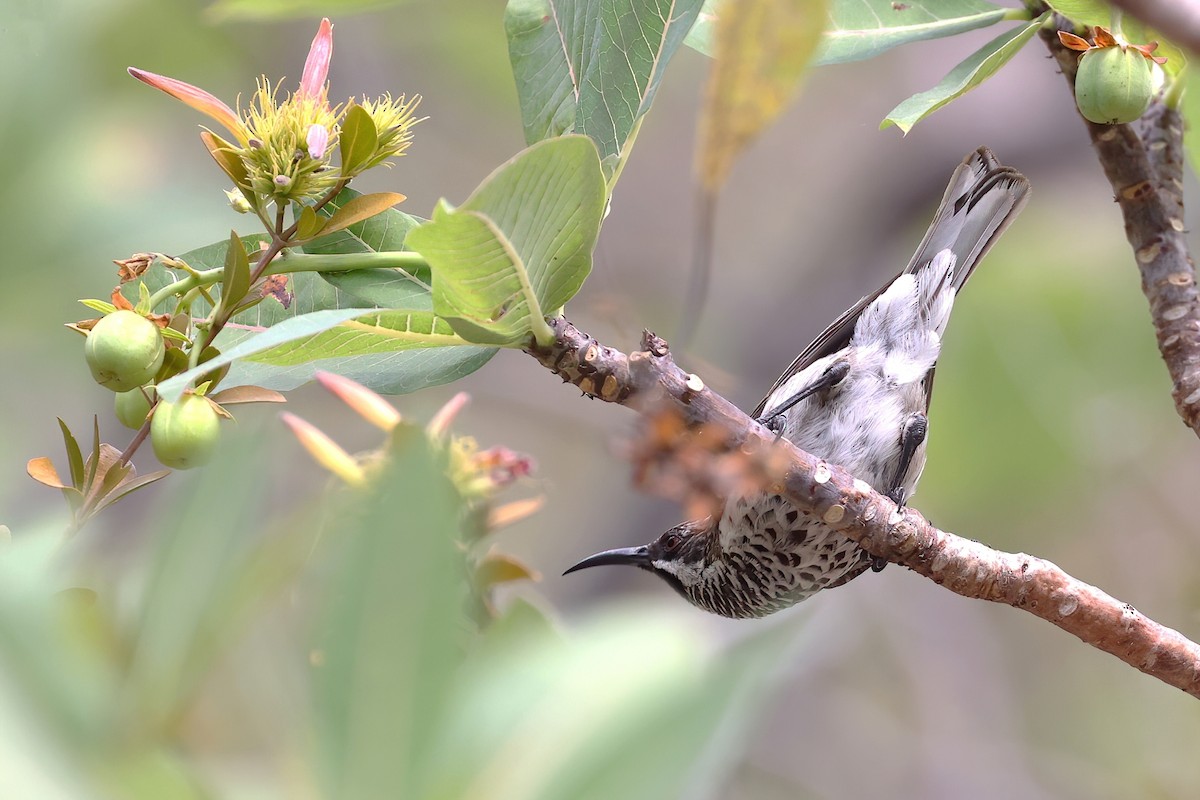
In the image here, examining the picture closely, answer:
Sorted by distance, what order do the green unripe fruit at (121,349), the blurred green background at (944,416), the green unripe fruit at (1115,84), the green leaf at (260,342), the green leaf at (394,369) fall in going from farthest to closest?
1. the blurred green background at (944,416)
2. the green unripe fruit at (1115,84)
3. the green leaf at (394,369)
4. the green unripe fruit at (121,349)
5. the green leaf at (260,342)

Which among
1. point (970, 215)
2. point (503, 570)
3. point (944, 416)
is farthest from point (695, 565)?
point (944, 416)

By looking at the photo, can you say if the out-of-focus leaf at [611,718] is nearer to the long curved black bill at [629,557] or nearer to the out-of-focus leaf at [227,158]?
the out-of-focus leaf at [227,158]

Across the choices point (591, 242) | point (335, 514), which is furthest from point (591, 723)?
point (591, 242)

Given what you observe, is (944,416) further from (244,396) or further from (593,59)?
(244,396)

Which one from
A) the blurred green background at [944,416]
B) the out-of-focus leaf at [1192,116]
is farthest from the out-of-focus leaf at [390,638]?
the blurred green background at [944,416]

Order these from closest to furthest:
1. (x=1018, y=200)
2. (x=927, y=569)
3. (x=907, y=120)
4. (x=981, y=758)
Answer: (x=907, y=120)
(x=927, y=569)
(x=1018, y=200)
(x=981, y=758)

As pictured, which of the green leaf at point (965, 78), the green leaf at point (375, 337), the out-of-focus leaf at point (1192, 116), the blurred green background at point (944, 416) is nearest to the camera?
the green leaf at point (375, 337)

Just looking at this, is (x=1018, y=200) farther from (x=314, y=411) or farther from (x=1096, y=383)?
(x=314, y=411)

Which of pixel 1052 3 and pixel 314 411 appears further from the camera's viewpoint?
pixel 314 411
